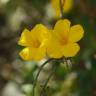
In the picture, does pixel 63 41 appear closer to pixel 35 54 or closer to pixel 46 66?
pixel 35 54

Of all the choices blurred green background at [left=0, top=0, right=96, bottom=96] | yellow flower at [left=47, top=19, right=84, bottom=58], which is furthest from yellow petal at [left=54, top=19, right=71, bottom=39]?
blurred green background at [left=0, top=0, right=96, bottom=96]

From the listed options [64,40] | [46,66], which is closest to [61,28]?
[64,40]

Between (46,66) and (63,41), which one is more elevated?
(63,41)

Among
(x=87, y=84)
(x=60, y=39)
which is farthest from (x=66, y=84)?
(x=60, y=39)

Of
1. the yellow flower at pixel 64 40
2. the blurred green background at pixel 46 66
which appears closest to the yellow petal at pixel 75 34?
the yellow flower at pixel 64 40

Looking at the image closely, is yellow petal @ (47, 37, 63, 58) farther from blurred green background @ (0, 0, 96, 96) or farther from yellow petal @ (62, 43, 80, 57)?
blurred green background @ (0, 0, 96, 96)

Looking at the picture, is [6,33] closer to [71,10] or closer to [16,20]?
[16,20]
